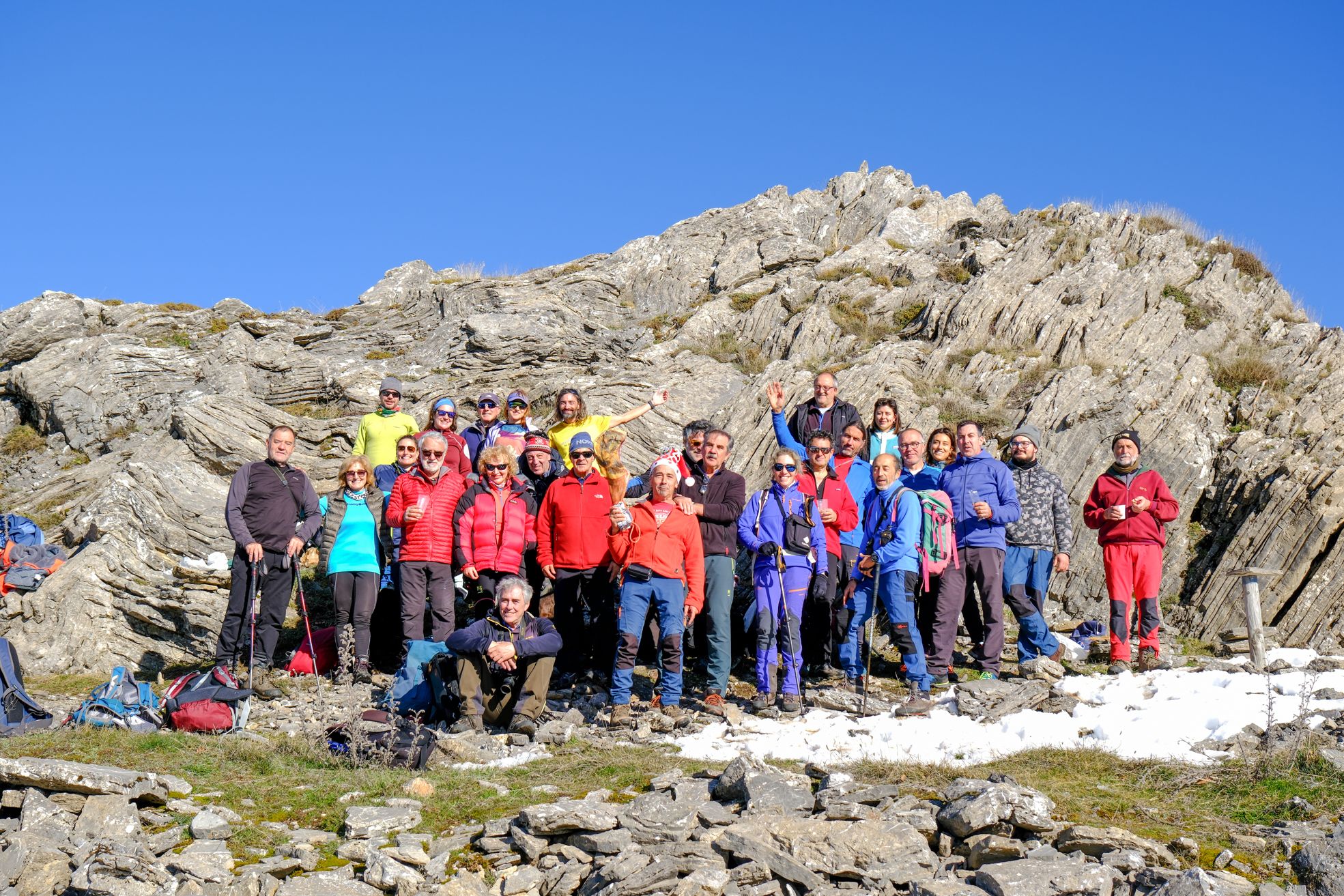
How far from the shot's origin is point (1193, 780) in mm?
8273

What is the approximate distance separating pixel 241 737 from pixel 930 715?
6765 mm

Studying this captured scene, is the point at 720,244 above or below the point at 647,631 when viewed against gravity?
above

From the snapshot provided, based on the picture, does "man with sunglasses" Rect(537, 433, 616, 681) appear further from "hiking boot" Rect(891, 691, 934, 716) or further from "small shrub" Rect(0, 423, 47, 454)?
"small shrub" Rect(0, 423, 47, 454)

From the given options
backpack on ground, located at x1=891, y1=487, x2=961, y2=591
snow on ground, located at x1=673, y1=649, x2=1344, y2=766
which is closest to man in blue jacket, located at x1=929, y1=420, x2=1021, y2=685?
backpack on ground, located at x1=891, y1=487, x2=961, y2=591

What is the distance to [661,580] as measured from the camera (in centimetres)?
1084

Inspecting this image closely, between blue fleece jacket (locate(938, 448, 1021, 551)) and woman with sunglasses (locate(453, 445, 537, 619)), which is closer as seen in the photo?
woman with sunglasses (locate(453, 445, 537, 619))

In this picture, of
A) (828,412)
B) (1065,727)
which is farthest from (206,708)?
(1065,727)

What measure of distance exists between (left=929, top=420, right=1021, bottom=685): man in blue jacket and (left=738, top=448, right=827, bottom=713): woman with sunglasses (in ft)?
5.76

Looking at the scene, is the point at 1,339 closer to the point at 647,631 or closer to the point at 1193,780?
the point at 647,631

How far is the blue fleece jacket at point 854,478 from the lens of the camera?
12391mm

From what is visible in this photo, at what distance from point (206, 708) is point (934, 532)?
7901 millimetres

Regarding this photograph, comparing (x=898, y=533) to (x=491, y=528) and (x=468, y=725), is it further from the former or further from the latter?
(x=468, y=725)

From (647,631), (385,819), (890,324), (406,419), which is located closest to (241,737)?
(385,819)

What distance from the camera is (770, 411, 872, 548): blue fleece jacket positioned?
12.4 meters
